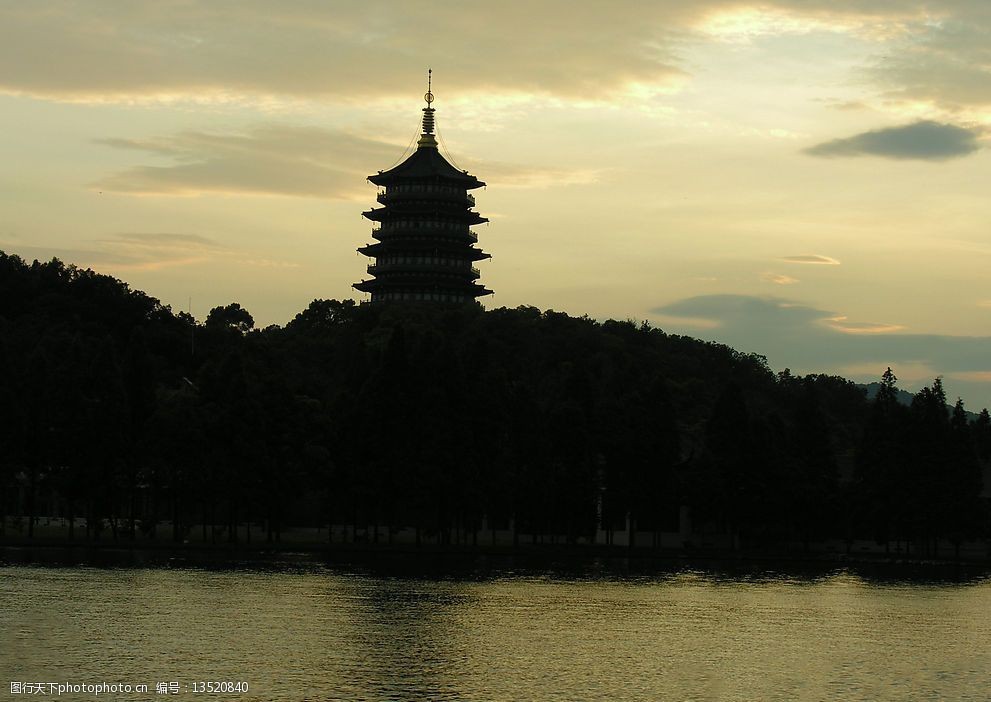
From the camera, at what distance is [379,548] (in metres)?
84.0

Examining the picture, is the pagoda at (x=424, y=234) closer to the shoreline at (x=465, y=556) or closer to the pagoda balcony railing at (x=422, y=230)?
the pagoda balcony railing at (x=422, y=230)

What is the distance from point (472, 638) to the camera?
4534 centimetres

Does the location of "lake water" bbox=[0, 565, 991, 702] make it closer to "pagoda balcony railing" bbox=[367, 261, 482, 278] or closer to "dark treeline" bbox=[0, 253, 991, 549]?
"dark treeline" bbox=[0, 253, 991, 549]

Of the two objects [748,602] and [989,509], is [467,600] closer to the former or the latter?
[748,602]

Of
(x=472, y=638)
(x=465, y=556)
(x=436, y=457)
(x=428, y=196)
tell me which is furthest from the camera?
(x=428, y=196)

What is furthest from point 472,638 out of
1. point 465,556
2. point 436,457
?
point 465,556

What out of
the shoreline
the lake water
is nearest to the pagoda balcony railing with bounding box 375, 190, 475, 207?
the shoreline

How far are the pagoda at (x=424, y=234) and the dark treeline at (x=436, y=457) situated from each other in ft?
126

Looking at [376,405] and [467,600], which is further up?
[376,405]

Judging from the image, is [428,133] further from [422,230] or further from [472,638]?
[472,638]

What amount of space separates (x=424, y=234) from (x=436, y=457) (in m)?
69.1

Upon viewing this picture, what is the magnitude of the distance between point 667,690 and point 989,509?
218 ft

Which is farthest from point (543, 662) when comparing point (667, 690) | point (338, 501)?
point (338, 501)

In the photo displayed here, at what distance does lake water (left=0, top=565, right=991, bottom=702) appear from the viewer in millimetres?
37219
